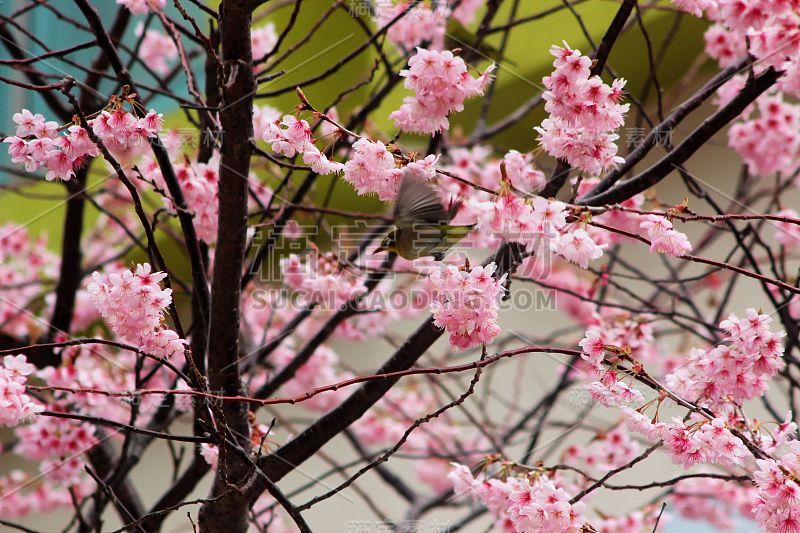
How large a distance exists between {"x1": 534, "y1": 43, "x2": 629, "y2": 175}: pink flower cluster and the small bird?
Result: 14cm

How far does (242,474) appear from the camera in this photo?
0.91 meters

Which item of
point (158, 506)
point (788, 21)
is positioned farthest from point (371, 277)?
point (788, 21)

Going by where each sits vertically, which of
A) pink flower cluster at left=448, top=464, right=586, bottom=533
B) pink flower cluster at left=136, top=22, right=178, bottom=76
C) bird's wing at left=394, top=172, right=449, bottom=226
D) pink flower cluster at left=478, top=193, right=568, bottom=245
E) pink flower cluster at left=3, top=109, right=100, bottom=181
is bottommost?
pink flower cluster at left=448, top=464, right=586, bottom=533

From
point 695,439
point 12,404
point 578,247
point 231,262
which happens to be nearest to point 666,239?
point 578,247

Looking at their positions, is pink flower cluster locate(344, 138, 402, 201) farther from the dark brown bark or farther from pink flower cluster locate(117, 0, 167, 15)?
pink flower cluster locate(117, 0, 167, 15)

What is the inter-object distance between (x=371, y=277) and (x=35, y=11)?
2.69 ft

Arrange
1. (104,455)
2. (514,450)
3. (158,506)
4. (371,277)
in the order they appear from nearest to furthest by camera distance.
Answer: (158,506)
(371,277)
(104,455)
(514,450)

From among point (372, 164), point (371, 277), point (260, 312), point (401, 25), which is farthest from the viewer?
point (260, 312)

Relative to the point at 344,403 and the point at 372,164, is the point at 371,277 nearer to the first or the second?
the point at 344,403

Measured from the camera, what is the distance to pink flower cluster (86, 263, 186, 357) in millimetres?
733

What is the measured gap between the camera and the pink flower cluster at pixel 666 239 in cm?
79

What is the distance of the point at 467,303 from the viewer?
742 mm

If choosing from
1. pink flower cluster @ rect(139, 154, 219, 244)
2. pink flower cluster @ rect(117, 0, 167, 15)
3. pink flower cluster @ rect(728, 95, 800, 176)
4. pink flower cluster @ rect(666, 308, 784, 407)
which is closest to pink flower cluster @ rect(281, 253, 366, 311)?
pink flower cluster @ rect(139, 154, 219, 244)

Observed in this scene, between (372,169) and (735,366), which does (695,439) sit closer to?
(735,366)
